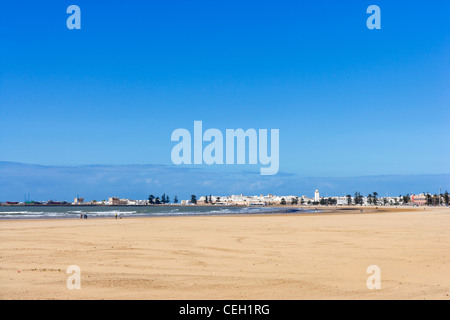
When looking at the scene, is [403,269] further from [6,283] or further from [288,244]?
[6,283]

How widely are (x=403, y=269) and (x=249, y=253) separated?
5696 millimetres

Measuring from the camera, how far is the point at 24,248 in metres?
17.7

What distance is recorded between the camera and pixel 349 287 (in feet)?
32.0

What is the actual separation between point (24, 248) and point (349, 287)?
14150 millimetres

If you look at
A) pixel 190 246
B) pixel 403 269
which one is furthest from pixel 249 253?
pixel 403 269

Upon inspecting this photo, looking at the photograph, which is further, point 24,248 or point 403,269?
point 24,248

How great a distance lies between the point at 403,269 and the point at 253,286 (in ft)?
16.4
